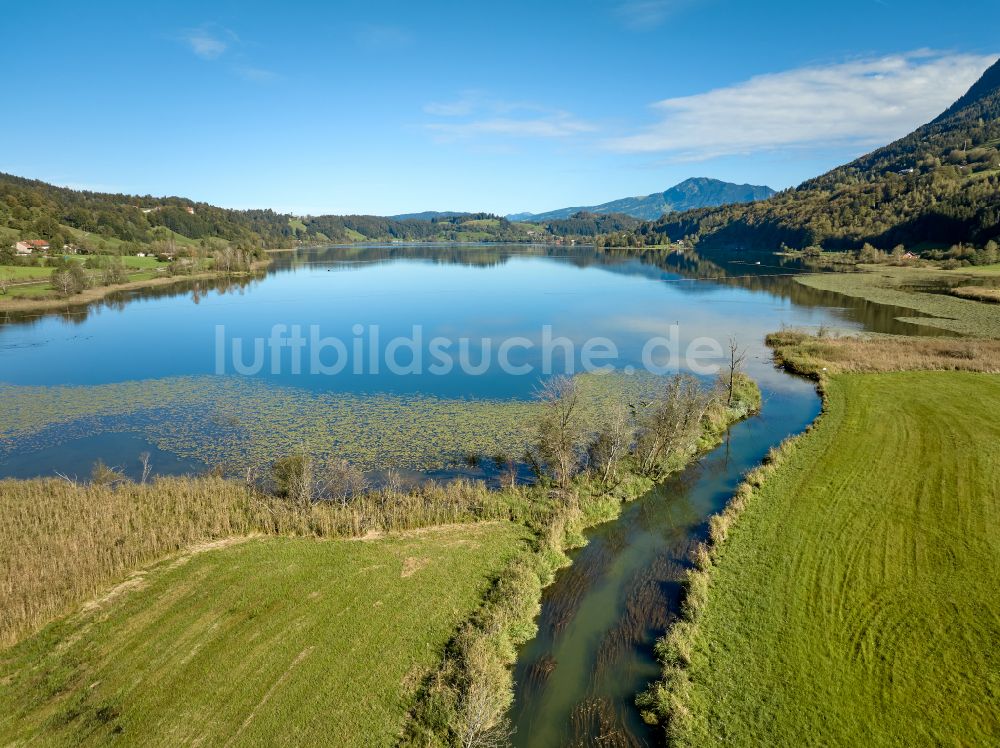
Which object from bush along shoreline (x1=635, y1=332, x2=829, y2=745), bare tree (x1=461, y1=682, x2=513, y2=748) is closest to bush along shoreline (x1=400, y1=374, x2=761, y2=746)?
bare tree (x1=461, y1=682, x2=513, y2=748)

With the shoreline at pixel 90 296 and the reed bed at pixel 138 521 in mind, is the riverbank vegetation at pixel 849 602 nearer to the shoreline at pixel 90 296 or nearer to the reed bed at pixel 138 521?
the reed bed at pixel 138 521

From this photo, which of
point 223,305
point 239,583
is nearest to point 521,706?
point 239,583

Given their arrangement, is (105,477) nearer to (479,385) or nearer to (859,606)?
(479,385)

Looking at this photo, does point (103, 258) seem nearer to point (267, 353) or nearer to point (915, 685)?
point (267, 353)

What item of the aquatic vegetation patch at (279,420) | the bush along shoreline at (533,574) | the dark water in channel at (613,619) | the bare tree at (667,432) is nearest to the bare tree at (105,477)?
the aquatic vegetation patch at (279,420)

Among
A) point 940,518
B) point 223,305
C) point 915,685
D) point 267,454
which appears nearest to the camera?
point 915,685

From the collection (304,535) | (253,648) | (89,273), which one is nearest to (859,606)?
(253,648)
